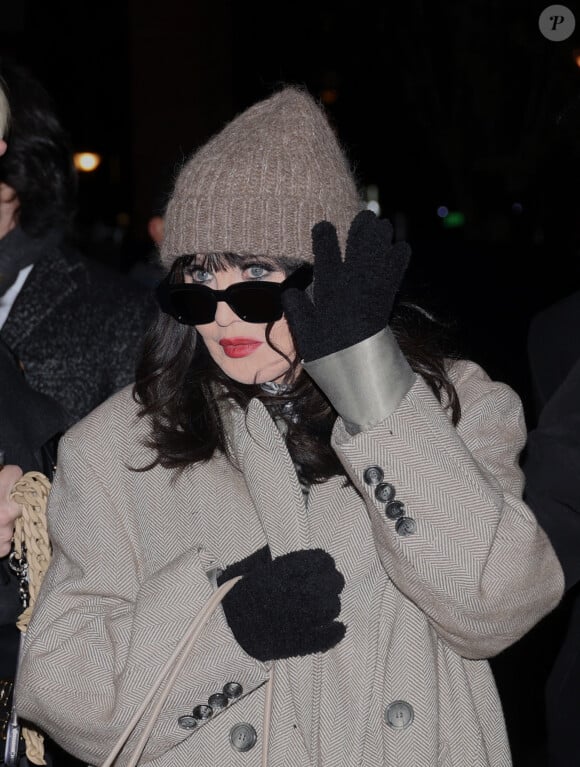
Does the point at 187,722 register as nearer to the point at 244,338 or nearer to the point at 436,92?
the point at 244,338

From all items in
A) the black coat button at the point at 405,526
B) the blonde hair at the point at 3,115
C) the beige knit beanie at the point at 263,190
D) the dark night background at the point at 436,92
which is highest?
the blonde hair at the point at 3,115

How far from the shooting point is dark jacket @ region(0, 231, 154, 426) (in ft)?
12.3

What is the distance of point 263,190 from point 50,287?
1712mm

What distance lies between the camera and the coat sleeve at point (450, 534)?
2.04 m

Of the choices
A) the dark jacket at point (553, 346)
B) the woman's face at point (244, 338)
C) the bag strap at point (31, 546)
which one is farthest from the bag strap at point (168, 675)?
the dark jacket at point (553, 346)

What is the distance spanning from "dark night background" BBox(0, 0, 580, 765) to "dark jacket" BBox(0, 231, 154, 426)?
1.48m

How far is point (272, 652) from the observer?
2105 millimetres

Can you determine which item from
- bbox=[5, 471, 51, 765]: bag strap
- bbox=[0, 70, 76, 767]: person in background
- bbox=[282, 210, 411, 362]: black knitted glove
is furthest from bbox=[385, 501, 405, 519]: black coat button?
bbox=[0, 70, 76, 767]: person in background

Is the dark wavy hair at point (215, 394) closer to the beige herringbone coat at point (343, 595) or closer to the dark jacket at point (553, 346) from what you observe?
the beige herringbone coat at point (343, 595)

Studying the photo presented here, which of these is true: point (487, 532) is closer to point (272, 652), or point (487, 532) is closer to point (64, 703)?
point (272, 652)

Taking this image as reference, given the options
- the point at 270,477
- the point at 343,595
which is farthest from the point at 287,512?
the point at 343,595

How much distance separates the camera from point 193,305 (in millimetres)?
2287

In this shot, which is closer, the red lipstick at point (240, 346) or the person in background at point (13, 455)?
the red lipstick at point (240, 346)

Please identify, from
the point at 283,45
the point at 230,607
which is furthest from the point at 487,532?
the point at 283,45
